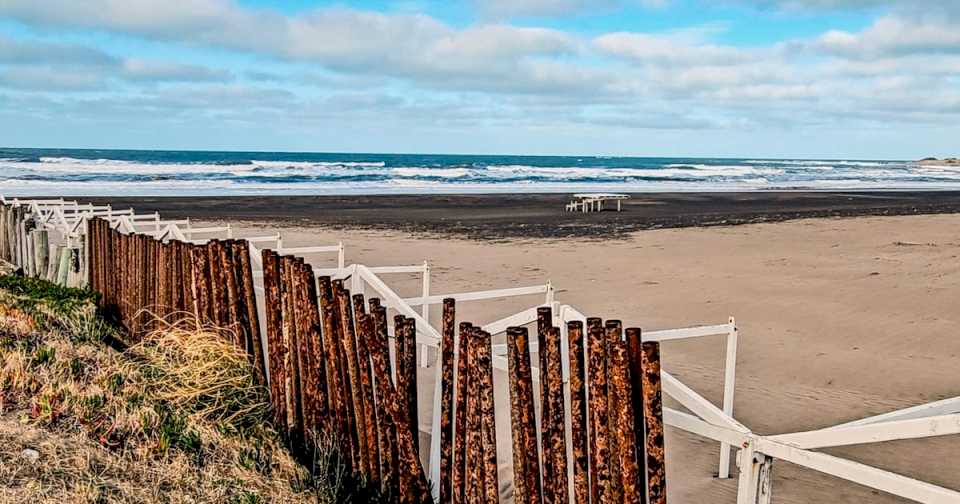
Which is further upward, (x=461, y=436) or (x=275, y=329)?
(x=275, y=329)

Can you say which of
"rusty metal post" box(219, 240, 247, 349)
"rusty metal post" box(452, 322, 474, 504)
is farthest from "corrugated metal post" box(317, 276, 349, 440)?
"rusty metal post" box(219, 240, 247, 349)

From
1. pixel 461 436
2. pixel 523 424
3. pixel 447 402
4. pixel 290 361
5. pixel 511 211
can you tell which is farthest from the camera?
pixel 511 211

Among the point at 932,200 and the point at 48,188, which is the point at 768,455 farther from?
the point at 48,188

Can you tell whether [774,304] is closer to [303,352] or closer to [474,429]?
[303,352]

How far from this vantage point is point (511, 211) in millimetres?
30188

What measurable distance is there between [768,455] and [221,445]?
3253 mm

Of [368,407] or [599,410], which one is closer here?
[599,410]

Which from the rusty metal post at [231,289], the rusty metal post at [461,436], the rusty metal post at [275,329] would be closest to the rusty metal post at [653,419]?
the rusty metal post at [461,436]

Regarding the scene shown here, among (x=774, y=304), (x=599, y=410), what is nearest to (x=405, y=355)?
(x=599, y=410)

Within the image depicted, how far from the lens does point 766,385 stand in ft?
25.0

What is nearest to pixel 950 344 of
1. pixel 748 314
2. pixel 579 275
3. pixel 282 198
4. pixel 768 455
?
pixel 748 314

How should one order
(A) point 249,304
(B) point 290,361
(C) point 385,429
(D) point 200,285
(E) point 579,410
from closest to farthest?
(E) point 579,410, (C) point 385,429, (B) point 290,361, (A) point 249,304, (D) point 200,285

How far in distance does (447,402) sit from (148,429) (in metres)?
1.99

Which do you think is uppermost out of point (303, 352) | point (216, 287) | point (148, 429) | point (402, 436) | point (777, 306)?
point (216, 287)
